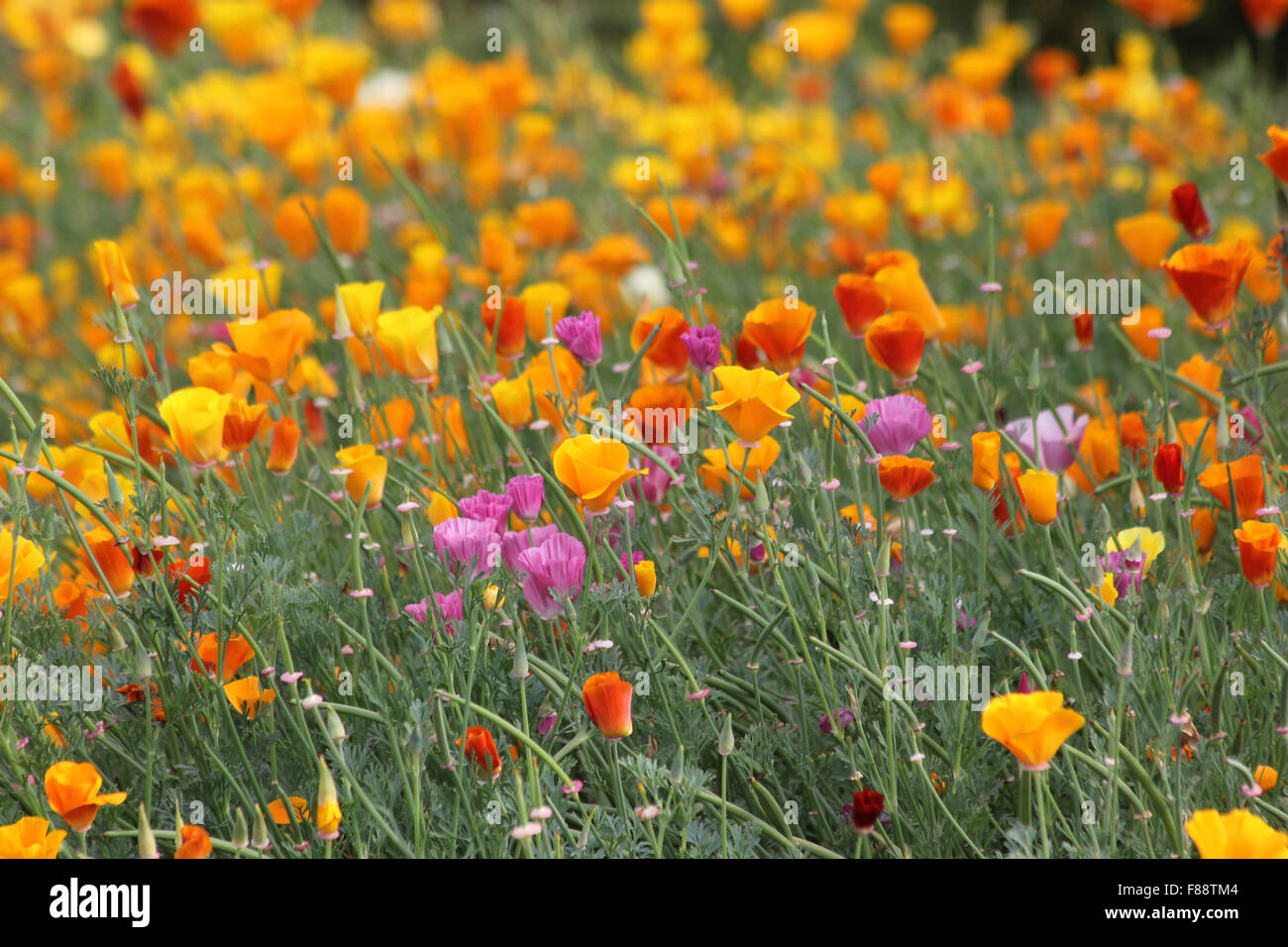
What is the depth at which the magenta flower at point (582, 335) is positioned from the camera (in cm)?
177

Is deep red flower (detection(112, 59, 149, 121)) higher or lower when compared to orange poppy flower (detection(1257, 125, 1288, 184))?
higher

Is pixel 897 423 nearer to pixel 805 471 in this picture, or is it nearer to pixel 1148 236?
pixel 805 471

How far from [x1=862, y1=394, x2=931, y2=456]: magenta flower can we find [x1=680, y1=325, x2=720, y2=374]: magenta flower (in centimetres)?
21

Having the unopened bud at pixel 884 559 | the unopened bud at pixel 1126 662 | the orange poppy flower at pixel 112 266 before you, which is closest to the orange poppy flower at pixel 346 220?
the orange poppy flower at pixel 112 266

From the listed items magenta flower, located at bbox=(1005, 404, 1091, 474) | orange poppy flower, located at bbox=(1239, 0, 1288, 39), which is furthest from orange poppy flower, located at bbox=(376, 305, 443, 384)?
orange poppy flower, located at bbox=(1239, 0, 1288, 39)

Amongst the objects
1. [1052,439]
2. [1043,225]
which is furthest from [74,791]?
[1043,225]

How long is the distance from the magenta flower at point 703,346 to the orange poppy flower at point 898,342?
0.21 meters

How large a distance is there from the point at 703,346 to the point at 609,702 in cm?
49

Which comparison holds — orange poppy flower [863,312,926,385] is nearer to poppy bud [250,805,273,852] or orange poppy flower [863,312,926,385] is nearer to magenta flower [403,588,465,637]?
magenta flower [403,588,465,637]

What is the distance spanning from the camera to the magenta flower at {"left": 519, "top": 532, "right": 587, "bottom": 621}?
1462 mm
